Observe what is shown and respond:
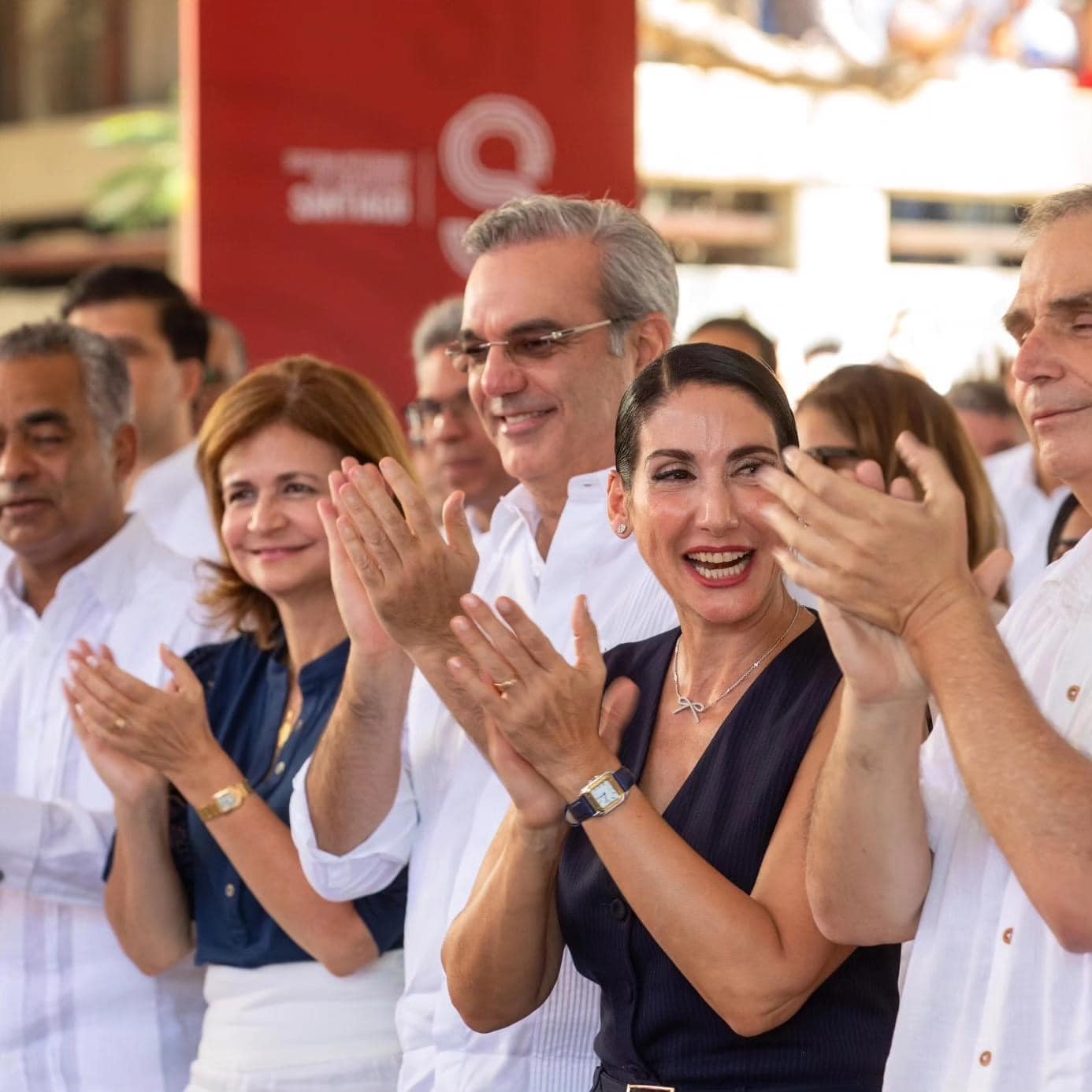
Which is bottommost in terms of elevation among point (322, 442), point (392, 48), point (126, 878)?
point (126, 878)

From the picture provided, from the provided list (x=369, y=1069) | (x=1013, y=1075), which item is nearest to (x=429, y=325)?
(x=369, y=1069)

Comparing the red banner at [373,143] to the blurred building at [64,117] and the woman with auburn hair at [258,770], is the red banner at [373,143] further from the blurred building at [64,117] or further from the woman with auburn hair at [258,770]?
the blurred building at [64,117]

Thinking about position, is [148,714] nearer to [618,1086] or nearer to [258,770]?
[258,770]

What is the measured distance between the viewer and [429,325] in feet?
16.6

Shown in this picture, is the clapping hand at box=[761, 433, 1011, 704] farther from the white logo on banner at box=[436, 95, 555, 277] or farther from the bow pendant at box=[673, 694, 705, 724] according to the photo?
the white logo on banner at box=[436, 95, 555, 277]

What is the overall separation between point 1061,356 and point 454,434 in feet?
8.33

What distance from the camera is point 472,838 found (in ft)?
9.85

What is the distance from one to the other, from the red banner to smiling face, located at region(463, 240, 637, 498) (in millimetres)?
2809

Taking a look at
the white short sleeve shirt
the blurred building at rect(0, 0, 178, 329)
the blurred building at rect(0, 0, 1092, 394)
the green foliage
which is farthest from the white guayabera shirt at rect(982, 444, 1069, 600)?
the blurred building at rect(0, 0, 178, 329)

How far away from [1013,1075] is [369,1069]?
1.39 meters

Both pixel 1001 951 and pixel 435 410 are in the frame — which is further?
pixel 435 410

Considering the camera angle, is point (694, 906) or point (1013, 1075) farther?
point (694, 906)

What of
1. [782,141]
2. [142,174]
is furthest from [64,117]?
[782,141]

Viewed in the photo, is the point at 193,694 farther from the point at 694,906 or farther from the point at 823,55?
the point at 823,55
